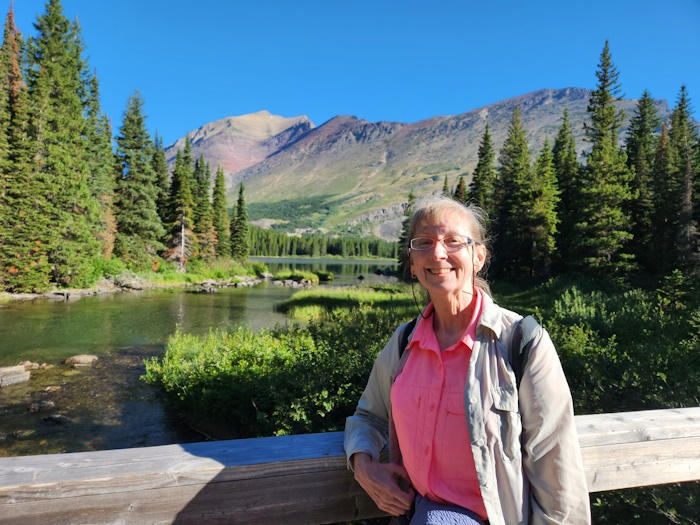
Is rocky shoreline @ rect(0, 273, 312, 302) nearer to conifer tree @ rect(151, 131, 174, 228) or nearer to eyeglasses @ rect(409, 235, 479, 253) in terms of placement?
conifer tree @ rect(151, 131, 174, 228)

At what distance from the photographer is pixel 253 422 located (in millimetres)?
6672

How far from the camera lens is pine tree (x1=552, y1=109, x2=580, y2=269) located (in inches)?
1314

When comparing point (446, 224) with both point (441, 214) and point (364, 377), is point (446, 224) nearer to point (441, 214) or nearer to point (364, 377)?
point (441, 214)

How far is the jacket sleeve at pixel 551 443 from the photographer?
1359 mm

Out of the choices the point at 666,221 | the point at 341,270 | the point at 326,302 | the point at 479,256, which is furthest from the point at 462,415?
the point at 341,270

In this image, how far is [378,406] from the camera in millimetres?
1816

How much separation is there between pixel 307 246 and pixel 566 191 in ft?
378

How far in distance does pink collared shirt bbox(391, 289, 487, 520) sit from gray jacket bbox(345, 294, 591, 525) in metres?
0.10

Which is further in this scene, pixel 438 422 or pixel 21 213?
pixel 21 213

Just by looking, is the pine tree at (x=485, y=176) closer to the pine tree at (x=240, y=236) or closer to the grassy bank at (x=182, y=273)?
the grassy bank at (x=182, y=273)

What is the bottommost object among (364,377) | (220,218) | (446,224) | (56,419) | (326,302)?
(56,419)

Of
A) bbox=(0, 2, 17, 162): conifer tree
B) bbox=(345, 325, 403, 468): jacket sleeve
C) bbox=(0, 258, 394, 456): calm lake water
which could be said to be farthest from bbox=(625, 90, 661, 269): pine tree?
bbox=(0, 2, 17, 162): conifer tree

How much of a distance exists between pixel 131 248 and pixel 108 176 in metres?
6.97

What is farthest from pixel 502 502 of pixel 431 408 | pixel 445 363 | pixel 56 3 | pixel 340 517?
pixel 56 3
